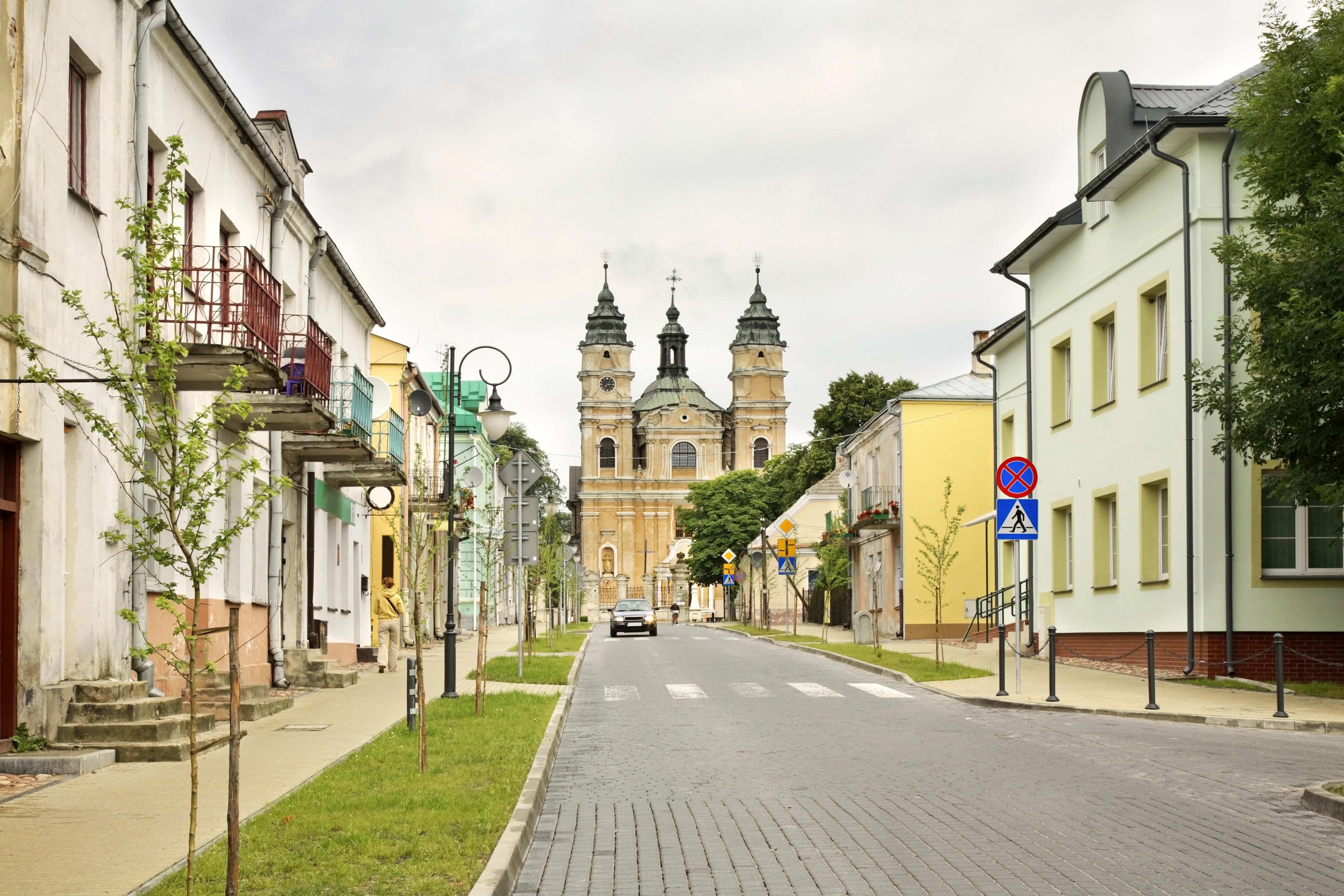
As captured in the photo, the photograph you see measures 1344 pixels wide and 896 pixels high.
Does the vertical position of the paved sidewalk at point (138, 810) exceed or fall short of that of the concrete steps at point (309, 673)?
it exceeds it

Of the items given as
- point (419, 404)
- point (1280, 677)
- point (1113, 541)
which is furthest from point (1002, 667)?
point (419, 404)

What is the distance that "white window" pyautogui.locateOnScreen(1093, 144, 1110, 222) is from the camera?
84.2 feet

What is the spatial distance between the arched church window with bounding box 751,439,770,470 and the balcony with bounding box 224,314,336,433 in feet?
365

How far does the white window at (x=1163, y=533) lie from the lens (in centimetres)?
2344

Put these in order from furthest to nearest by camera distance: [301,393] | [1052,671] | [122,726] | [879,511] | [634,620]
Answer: [634,620], [879,511], [301,393], [1052,671], [122,726]

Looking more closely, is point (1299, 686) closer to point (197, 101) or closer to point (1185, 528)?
point (1185, 528)

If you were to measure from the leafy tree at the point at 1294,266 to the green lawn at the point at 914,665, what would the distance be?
650cm

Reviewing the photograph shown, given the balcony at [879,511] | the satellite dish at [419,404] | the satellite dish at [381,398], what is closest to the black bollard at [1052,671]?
the satellite dish at [419,404]

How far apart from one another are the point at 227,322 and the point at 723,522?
89166mm

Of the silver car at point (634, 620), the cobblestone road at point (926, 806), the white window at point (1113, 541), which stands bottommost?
the silver car at point (634, 620)

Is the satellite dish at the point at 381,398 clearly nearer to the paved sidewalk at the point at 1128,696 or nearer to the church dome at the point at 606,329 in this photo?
the paved sidewalk at the point at 1128,696

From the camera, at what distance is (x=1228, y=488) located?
70.3 ft

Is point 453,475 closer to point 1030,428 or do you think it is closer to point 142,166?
point 142,166

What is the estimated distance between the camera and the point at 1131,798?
1066 cm
